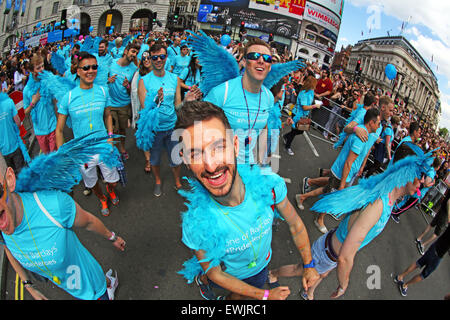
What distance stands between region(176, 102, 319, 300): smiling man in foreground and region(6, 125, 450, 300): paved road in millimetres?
1114

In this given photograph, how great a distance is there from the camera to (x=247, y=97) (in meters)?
2.67

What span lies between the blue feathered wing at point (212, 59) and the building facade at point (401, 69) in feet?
199

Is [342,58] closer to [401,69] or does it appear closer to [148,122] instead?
[401,69]

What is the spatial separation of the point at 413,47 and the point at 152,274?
257 ft

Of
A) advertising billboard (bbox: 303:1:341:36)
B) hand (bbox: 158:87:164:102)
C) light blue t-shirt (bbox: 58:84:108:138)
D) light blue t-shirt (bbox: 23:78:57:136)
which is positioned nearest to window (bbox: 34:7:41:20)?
light blue t-shirt (bbox: 23:78:57:136)

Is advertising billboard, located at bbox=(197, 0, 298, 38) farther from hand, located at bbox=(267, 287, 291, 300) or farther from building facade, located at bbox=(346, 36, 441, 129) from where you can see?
hand, located at bbox=(267, 287, 291, 300)

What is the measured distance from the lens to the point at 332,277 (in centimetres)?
302

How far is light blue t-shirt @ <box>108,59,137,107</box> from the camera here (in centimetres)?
434

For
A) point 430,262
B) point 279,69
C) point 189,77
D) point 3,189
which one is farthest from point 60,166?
point 189,77

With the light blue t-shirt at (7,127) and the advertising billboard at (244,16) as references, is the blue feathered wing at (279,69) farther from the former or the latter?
the advertising billboard at (244,16)

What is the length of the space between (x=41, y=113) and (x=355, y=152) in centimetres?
459

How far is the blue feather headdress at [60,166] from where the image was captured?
4.75 feet

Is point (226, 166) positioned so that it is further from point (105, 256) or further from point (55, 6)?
point (55, 6)
